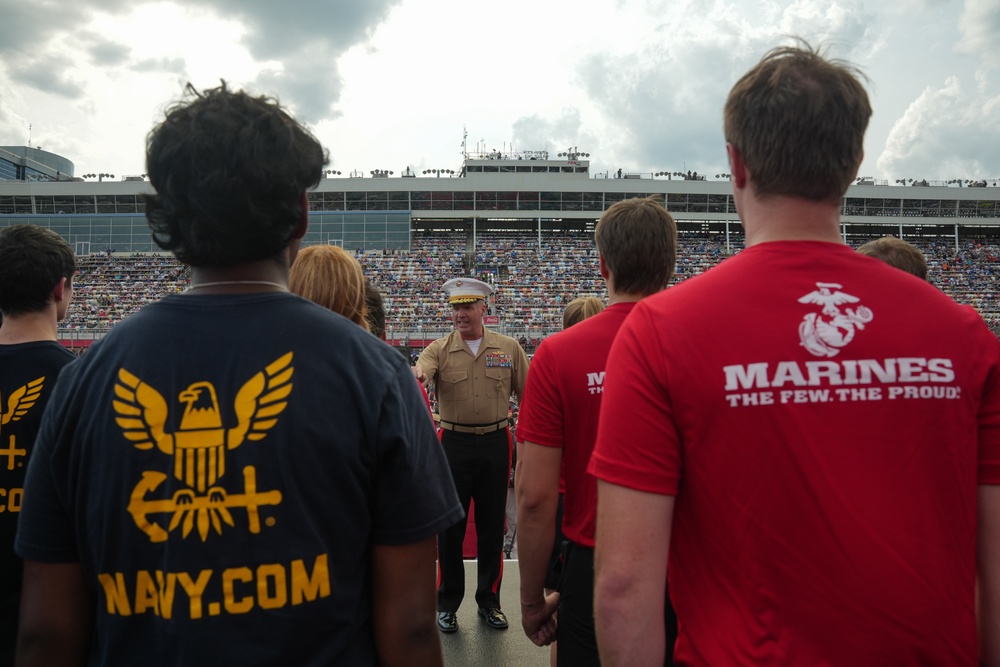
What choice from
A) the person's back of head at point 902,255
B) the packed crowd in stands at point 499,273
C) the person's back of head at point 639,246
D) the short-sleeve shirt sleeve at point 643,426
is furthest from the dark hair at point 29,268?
the packed crowd in stands at point 499,273

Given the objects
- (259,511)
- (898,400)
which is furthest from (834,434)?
(259,511)

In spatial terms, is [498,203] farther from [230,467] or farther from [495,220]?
[230,467]

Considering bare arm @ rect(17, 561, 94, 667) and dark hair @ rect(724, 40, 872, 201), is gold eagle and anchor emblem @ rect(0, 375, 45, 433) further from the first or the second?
dark hair @ rect(724, 40, 872, 201)

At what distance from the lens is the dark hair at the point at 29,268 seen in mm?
2010

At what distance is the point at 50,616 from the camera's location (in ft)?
3.52

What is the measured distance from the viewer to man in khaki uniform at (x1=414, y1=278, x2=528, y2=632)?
11.9 feet

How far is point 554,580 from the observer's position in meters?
2.35

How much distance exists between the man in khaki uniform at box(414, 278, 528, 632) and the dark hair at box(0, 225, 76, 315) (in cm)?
213

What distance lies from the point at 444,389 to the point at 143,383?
299 centimetres

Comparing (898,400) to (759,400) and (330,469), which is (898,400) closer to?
(759,400)

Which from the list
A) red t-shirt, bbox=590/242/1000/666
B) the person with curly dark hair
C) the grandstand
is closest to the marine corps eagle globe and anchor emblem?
red t-shirt, bbox=590/242/1000/666

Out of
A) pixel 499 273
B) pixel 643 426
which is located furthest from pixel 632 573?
pixel 499 273

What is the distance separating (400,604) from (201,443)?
0.45m

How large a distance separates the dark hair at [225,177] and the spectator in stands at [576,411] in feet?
3.42
